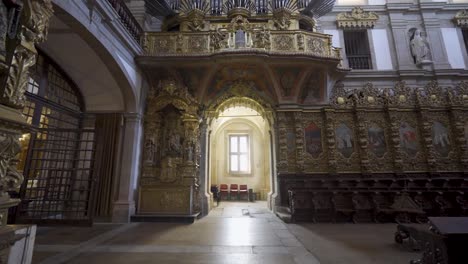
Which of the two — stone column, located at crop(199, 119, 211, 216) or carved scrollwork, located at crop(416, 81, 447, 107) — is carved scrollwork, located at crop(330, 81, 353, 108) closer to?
carved scrollwork, located at crop(416, 81, 447, 107)

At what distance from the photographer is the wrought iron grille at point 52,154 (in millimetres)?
5281

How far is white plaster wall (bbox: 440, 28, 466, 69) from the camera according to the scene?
28.1 ft

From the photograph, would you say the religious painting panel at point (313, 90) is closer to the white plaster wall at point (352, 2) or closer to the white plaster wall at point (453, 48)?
the white plaster wall at point (352, 2)

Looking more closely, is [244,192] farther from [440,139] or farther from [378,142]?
[440,139]

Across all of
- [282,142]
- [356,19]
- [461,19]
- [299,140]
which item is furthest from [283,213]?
[461,19]

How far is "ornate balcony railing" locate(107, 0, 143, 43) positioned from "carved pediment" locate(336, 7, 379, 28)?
7888 mm

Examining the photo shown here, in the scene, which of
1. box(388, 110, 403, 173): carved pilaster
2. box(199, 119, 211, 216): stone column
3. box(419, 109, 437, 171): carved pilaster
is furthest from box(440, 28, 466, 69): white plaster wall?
box(199, 119, 211, 216): stone column

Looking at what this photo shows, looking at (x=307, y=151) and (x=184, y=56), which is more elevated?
(x=184, y=56)

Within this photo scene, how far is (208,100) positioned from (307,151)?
3896 mm

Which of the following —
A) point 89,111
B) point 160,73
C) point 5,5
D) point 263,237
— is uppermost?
point 160,73

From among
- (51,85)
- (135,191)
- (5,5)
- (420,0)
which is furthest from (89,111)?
(420,0)

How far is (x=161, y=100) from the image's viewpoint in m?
7.10

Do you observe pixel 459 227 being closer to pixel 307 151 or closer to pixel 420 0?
pixel 307 151

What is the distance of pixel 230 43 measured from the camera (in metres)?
6.99
